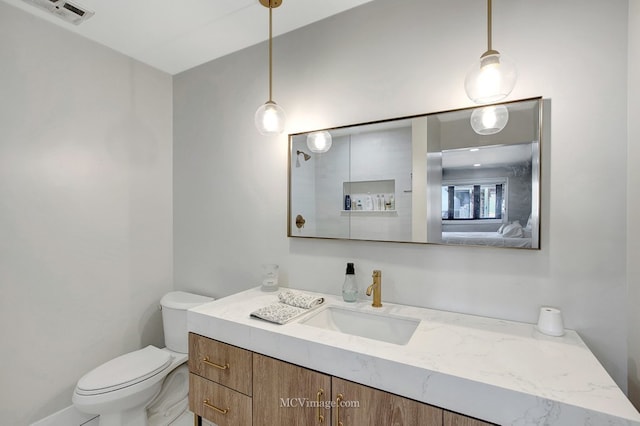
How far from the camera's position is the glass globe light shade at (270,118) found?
1488 millimetres

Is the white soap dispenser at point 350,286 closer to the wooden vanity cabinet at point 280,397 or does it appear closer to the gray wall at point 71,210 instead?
the wooden vanity cabinet at point 280,397

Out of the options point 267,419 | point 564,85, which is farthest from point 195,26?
point 267,419

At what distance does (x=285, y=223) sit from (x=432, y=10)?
4.47 feet

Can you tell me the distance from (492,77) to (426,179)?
0.52m

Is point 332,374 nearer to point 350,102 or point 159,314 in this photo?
point 350,102

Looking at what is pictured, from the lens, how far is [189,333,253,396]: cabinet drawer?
123 centimetres

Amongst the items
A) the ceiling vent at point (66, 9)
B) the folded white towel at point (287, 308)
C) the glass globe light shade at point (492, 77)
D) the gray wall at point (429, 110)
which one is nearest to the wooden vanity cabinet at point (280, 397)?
the folded white towel at point (287, 308)

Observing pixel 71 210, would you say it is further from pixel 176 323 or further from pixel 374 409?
pixel 374 409

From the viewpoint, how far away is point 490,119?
1238 millimetres

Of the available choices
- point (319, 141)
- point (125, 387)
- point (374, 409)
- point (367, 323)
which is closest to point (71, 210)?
point (125, 387)

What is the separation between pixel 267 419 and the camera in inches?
46.3

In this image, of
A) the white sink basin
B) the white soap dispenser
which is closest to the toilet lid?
the white sink basin

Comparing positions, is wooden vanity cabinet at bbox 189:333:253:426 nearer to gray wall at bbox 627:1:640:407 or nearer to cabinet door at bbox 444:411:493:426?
cabinet door at bbox 444:411:493:426

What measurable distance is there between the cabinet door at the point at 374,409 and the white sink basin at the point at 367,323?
36 cm
